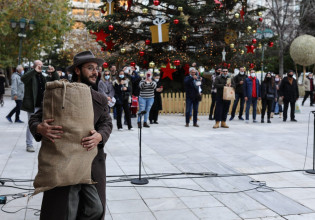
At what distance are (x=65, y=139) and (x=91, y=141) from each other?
0.63 feet

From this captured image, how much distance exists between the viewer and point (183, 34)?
1664 centimetres

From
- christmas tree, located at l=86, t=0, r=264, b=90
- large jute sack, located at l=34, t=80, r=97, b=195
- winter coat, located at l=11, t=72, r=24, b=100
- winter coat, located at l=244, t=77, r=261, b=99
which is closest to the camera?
large jute sack, located at l=34, t=80, r=97, b=195

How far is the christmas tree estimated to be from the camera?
16.8 m

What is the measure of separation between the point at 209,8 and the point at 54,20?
12083mm

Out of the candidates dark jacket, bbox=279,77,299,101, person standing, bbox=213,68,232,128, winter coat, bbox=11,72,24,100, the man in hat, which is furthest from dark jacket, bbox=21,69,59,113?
dark jacket, bbox=279,77,299,101

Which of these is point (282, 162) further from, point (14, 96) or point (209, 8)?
point (209, 8)

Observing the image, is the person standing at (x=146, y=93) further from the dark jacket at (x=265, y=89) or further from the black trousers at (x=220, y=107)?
the dark jacket at (x=265, y=89)

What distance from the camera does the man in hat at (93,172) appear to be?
112 inches

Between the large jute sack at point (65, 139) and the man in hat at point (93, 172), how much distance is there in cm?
6

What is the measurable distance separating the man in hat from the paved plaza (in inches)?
59.6

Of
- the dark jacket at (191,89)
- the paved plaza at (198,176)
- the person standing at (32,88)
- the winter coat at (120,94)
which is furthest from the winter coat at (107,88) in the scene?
the person standing at (32,88)

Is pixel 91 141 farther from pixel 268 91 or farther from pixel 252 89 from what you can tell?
pixel 252 89

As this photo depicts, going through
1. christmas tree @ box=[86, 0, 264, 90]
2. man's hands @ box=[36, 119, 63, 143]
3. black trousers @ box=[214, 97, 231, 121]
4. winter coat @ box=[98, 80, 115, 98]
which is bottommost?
black trousers @ box=[214, 97, 231, 121]

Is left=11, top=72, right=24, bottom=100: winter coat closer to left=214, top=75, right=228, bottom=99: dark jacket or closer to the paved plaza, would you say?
the paved plaza
